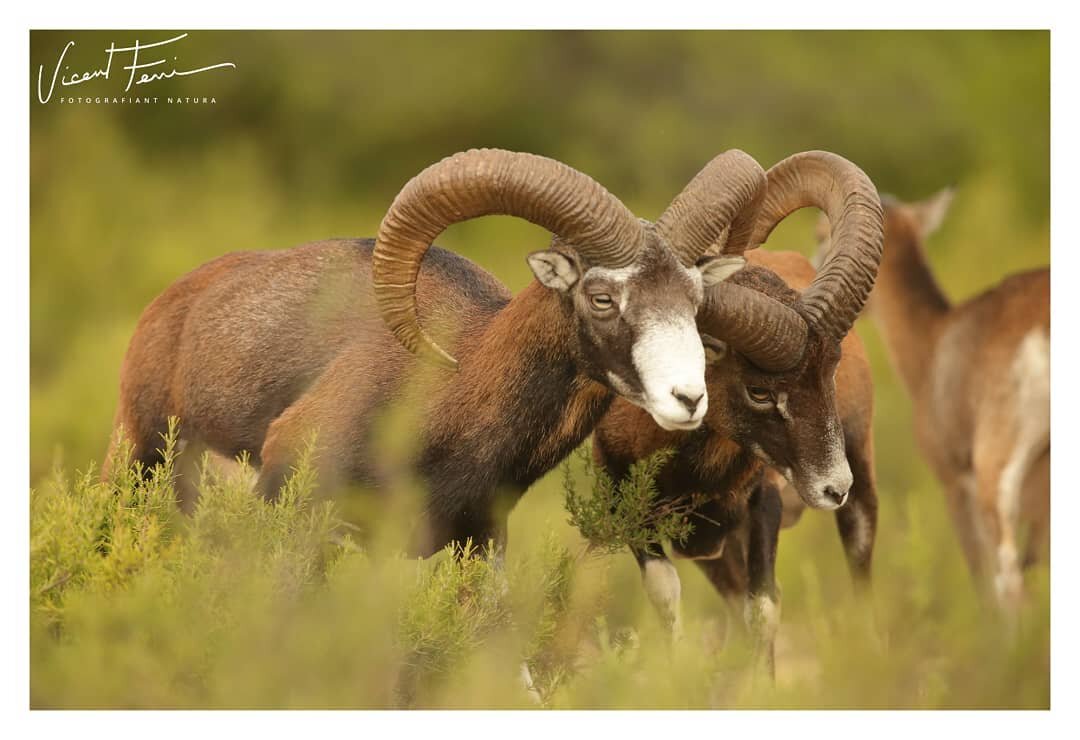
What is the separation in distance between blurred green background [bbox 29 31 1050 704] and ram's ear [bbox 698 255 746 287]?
7.09 feet

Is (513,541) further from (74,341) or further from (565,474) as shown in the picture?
(74,341)

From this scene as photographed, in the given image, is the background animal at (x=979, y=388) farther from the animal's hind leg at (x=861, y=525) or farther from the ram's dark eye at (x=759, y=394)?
the ram's dark eye at (x=759, y=394)

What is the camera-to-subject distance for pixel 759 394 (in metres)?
7.31

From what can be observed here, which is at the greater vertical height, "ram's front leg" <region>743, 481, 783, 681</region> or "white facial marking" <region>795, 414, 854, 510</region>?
"white facial marking" <region>795, 414, 854, 510</region>

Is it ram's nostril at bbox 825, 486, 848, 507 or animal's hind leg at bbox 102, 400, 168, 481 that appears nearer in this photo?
ram's nostril at bbox 825, 486, 848, 507

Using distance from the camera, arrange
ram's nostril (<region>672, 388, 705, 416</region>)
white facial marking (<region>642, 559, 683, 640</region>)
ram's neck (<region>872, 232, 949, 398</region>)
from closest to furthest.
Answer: ram's nostril (<region>672, 388, 705, 416</region>)
white facial marking (<region>642, 559, 683, 640</region>)
ram's neck (<region>872, 232, 949, 398</region>)

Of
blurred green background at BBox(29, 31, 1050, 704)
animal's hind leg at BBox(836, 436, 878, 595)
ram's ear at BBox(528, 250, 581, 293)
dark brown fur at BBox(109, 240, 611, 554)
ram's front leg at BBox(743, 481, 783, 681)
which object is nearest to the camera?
ram's ear at BBox(528, 250, 581, 293)

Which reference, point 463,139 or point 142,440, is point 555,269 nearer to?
point 142,440

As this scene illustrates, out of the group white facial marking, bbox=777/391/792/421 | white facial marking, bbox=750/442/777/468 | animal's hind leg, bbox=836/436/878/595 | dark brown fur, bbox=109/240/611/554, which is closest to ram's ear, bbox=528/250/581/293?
dark brown fur, bbox=109/240/611/554

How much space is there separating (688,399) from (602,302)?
64 centimetres

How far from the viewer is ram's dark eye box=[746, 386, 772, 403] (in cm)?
729

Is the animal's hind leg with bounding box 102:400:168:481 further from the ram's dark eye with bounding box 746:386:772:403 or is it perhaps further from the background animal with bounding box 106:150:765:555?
the ram's dark eye with bounding box 746:386:772:403

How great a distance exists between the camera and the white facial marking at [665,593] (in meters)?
7.94

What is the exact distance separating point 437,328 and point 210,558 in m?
1.47
